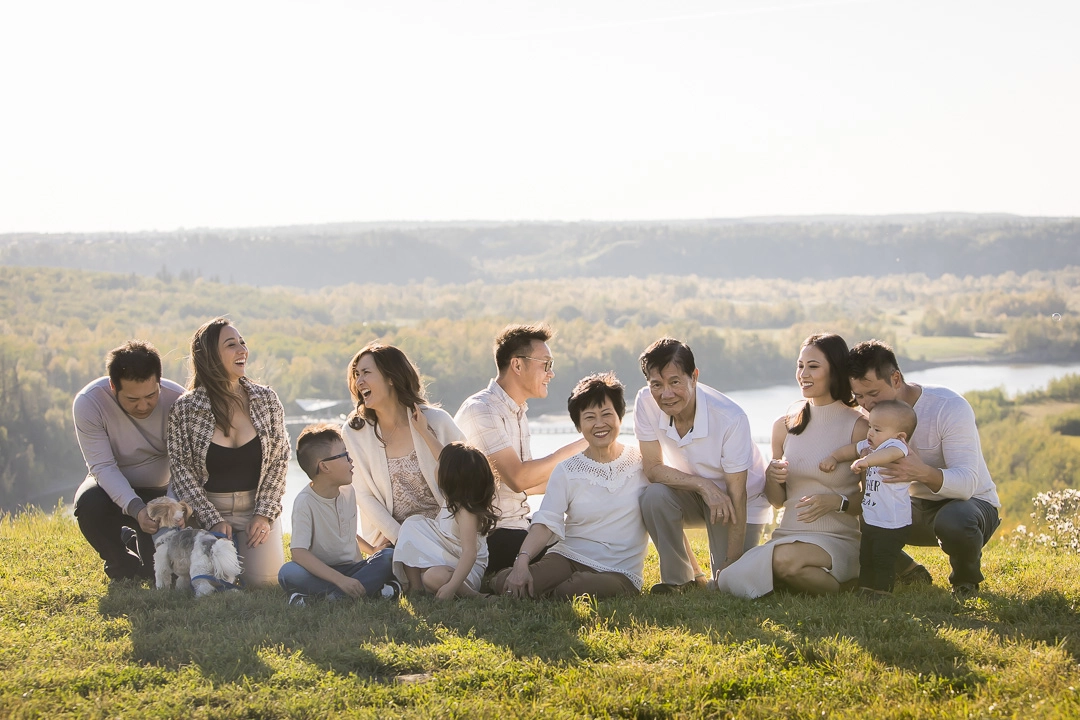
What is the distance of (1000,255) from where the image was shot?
372ft

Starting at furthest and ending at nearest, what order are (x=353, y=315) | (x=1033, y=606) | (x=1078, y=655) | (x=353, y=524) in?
1. (x=353, y=315)
2. (x=353, y=524)
3. (x=1033, y=606)
4. (x=1078, y=655)

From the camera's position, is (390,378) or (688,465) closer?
(688,465)

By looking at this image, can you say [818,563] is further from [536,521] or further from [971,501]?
[536,521]

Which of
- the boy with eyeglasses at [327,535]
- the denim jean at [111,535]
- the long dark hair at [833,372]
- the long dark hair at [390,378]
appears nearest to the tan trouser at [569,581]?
the boy with eyeglasses at [327,535]

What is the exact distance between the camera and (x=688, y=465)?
554cm

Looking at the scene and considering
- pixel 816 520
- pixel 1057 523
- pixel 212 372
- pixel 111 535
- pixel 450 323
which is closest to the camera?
pixel 816 520

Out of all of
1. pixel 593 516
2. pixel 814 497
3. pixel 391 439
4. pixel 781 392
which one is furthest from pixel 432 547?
pixel 781 392

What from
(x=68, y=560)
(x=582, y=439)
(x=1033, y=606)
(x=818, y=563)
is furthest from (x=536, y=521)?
(x=68, y=560)

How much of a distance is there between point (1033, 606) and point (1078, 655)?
795mm

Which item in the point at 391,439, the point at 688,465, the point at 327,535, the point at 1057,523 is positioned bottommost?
the point at 1057,523

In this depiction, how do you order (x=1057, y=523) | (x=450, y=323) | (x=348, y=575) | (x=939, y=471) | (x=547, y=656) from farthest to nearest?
(x=450, y=323)
(x=1057, y=523)
(x=348, y=575)
(x=939, y=471)
(x=547, y=656)

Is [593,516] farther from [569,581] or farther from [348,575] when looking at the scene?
[348,575]

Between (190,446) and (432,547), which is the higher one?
(190,446)

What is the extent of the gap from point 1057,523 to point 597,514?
5.49 m
